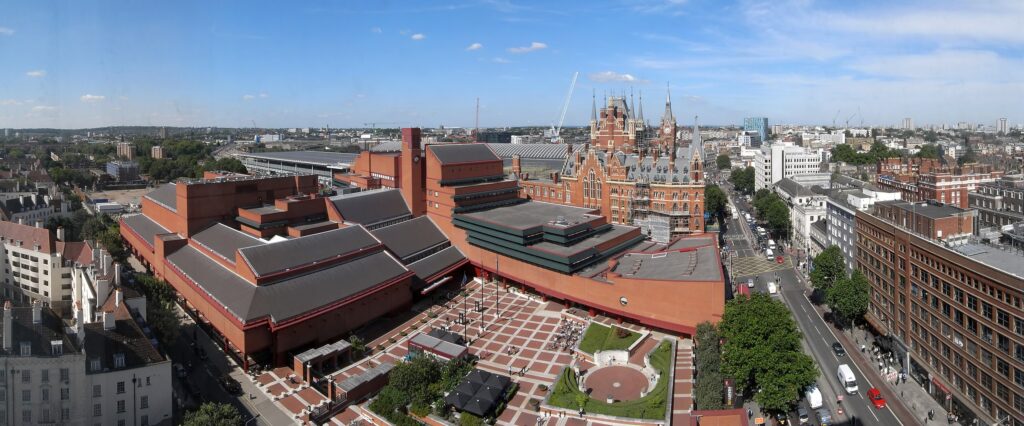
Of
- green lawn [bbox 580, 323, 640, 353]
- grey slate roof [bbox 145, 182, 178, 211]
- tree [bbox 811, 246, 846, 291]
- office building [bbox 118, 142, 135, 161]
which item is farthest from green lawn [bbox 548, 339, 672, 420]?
office building [bbox 118, 142, 135, 161]

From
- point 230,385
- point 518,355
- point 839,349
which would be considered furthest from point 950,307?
point 230,385

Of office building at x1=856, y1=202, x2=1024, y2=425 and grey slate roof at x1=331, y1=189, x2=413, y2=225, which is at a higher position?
grey slate roof at x1=331, y1=189, x2=413, y2=225

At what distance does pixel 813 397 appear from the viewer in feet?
132

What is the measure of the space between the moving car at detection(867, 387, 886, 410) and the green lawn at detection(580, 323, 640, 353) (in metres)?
16.2

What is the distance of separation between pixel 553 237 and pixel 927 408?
32323 millimetres

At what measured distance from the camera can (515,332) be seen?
51.5 metres

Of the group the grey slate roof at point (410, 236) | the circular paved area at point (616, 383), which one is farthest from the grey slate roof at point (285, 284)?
the circular paved area at point (616, 383)

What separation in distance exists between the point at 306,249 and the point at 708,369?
3331 centimetres

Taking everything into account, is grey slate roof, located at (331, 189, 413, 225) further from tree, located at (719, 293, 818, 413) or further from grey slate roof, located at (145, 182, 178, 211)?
tree, located at (719, 293, 818, 413)

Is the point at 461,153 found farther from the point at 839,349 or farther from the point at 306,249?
the point at 839,349

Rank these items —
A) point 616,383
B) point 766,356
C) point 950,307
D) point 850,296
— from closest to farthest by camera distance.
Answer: point 766,356, point 950,307, point 616,383, point 850,296

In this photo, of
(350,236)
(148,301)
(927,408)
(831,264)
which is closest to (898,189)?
(831,264)

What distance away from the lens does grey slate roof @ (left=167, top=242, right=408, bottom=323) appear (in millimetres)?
44531

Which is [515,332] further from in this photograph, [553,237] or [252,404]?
[252,404]
